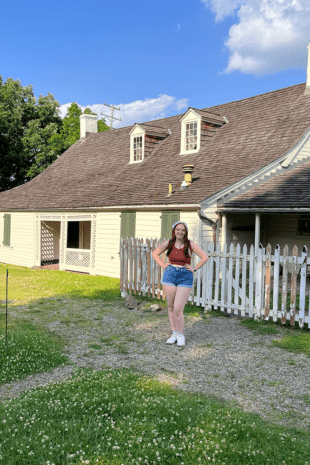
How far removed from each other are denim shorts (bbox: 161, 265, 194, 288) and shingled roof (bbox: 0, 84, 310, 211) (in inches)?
246

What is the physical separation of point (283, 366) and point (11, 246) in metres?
17.6

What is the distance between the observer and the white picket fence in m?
7.22

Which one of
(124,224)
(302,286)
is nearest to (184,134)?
(124,224)

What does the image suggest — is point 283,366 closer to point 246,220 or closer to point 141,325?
point 141,325

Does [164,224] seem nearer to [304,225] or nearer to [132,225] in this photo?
[132,225]

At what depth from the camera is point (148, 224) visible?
14297mm

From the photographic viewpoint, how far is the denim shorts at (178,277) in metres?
6.18

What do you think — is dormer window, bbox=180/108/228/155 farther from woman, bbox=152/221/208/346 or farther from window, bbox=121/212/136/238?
woman, bbox=152/221/208/346

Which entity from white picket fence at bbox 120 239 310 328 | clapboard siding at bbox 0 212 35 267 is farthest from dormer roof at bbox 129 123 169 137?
white picket fence at bbox 120 239 310 328

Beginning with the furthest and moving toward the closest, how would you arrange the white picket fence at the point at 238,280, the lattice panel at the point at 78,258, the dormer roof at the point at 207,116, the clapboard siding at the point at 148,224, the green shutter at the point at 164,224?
the lattice panel at the point at 78,258 < the dormer roof at the point at 207,116 < the clapboard siding at the point at 148,224 < the green shutter at the point at 164,224 < the white picket fence at the point at 238,280

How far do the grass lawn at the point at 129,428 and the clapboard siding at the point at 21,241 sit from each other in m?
14.7

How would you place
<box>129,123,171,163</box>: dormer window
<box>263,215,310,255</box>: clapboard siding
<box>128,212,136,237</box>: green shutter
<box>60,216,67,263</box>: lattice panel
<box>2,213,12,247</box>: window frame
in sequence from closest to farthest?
<box>263,215,310,255</box>: clapboard siding
<box>128,212,136,237</box>: green shutter
<box>60,216,67,263</box>: lattice panel
<box>129,123,171,163</box>: dormer window
<box>2,213,12,247</box>: window frame

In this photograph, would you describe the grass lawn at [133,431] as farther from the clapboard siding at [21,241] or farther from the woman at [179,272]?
the clapboard siding at [21,241]

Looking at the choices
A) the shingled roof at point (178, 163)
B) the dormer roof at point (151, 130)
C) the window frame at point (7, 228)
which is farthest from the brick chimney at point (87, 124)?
the window frame at point (7, 228)
